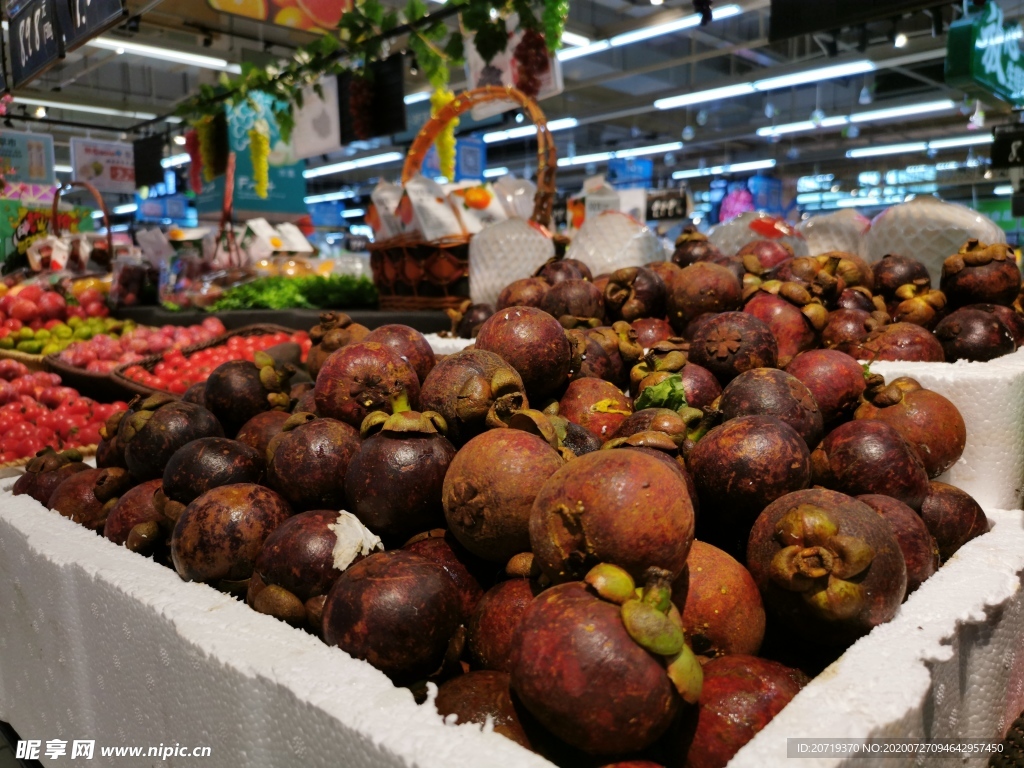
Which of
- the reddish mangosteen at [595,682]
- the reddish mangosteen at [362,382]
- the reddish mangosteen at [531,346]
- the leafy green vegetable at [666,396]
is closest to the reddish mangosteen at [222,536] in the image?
the reddish mangosteen at [362,382]

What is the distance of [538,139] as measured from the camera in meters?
3.65

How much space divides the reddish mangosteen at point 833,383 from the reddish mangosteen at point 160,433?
4.69 ft

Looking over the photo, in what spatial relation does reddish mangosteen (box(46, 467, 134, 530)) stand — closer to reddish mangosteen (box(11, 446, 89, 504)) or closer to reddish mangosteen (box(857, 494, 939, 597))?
reddish mangosteen (box(11, 446, 89, 504))

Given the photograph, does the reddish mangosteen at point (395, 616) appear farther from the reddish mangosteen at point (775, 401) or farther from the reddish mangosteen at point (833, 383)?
the reddish mangosteen at point (833, 383)

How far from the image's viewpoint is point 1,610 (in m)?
2.01

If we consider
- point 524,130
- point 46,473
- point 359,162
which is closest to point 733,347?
A: point 46,473

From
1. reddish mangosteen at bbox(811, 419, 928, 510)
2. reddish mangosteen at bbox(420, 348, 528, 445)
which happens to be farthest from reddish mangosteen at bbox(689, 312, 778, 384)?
reddish mangosteen at bbox(420, 348, 528, 445)

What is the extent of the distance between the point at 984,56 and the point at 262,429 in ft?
17.6

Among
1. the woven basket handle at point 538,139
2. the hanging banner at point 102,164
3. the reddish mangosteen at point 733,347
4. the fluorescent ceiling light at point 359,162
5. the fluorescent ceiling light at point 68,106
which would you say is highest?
the fluorescent ceiling light at point 68,106

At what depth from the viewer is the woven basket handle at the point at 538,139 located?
12.2 feet

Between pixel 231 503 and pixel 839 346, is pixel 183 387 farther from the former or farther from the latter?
pixel 839 346

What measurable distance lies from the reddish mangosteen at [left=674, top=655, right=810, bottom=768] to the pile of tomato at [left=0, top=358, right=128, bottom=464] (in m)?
2.78

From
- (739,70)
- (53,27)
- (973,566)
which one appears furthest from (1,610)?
(739,70)

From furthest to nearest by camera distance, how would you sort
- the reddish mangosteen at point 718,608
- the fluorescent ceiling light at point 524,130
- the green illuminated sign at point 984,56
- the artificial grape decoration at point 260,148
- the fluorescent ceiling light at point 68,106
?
the fluorescent ceiling light at point 524,130, the fluorescent ceiling light at point 68,106, the artificial grape decoration at point 260,148, the green illuminated sign at point 984,56, the reddish mangosteen at point 718,608
